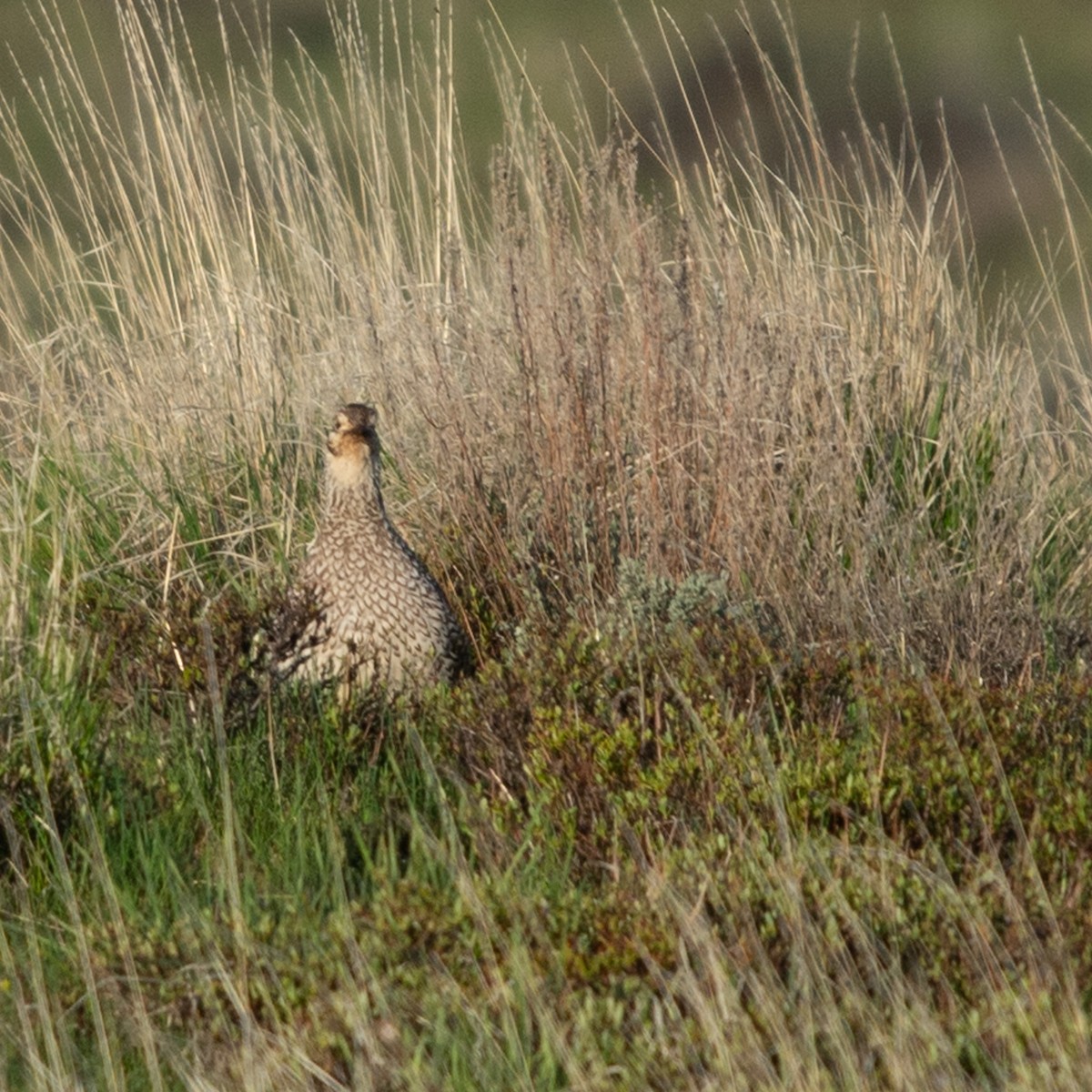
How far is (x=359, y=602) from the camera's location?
4.24m

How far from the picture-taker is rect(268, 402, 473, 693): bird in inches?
166

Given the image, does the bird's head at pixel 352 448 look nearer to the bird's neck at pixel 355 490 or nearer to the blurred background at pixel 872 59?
the bird's neck at pixel 355 490

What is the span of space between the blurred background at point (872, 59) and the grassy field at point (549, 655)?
41.7 ft

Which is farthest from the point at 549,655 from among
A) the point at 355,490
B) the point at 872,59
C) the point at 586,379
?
the point at 872,59

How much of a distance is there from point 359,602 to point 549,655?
1.54 feet

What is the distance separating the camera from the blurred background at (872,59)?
20.3 meters

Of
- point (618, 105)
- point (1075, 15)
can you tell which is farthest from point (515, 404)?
point (1075, 15)

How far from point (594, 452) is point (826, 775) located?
1.61 m

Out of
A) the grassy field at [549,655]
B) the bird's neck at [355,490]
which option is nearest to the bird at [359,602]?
the bird's neck at [355,490]

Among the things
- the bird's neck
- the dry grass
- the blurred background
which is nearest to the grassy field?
the dry grass

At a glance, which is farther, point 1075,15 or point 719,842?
point 1075,15

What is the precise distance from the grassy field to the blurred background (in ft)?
41.7

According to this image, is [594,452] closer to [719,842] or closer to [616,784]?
[616,784]

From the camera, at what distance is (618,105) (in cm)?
499
